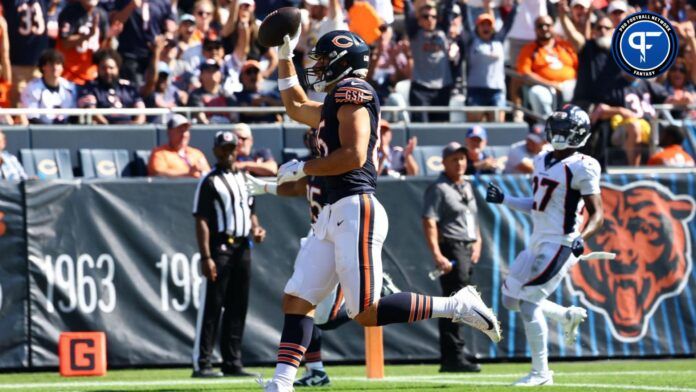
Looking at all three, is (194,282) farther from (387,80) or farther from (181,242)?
(387,80)

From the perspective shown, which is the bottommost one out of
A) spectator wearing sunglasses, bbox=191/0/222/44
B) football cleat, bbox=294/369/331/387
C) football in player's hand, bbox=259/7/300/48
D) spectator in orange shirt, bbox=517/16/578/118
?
football cleat, bbox=294/369/331/387

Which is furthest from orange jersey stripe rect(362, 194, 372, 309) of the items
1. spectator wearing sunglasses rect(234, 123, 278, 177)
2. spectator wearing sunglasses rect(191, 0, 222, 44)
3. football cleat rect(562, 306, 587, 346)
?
spectator wearing sunglasses rect(191, 0, 222, 44)

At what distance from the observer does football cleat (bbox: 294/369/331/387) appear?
9578mm

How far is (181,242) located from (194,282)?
377mm

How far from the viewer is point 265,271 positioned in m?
12.5

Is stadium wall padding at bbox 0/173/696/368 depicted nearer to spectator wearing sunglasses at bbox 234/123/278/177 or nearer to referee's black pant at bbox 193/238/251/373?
spectator wearing sunglasses at bbox 234/123/278/177

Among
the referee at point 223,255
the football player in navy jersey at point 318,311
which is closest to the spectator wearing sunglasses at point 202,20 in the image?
the referee at point 223,255

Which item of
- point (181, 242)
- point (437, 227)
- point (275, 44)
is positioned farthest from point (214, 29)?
point (275, 44)

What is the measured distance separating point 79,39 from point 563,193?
6.86 m

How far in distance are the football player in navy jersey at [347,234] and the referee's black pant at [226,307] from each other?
3.50 meters

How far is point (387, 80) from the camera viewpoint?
15734 mm

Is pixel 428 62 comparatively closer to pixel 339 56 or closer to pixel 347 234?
pixel 339 56

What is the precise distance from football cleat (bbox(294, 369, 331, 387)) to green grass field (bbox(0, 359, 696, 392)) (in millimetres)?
109

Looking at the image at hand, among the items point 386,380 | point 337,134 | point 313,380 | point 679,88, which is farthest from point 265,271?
point 679,88
